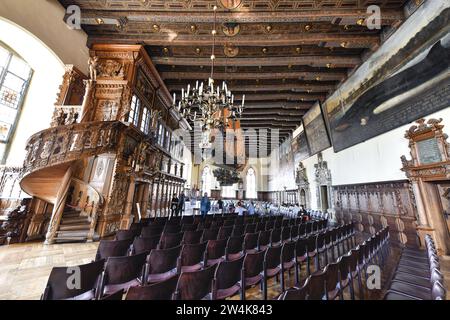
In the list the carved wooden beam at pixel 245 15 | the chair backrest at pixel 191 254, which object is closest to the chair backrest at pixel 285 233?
the chair backrest at pixel 191 254

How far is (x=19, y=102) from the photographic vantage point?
5.90m

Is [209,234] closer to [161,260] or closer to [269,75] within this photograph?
[161,260]

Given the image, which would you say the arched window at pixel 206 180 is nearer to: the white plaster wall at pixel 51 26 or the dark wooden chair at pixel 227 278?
the white plaster wall at pixel 51 26

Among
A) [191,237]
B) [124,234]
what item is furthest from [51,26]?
[191,237]

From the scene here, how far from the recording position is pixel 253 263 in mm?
2191

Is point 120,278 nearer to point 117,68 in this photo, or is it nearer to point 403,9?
point 117,68

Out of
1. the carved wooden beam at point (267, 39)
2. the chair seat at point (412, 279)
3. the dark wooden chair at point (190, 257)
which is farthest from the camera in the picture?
the carved wooden beam at point (267, 39)

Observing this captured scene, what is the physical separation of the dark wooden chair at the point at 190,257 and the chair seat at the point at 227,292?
0.68 meters

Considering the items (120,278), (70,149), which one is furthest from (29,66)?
(120,278)

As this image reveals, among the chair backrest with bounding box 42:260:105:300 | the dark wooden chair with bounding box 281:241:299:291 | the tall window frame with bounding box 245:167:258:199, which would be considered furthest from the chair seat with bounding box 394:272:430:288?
the tall window frame with bounding box 245:167:258:199

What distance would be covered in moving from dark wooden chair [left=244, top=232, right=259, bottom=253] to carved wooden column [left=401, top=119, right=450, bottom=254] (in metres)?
4.69

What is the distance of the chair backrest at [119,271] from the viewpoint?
5.84 ft

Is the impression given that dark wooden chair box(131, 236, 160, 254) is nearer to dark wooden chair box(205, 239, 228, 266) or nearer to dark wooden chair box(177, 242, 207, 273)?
dark wooden chair box(177, 242, 207, 273)

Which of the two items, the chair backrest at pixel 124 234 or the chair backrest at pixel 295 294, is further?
the chair backrest at pixel 124 234
